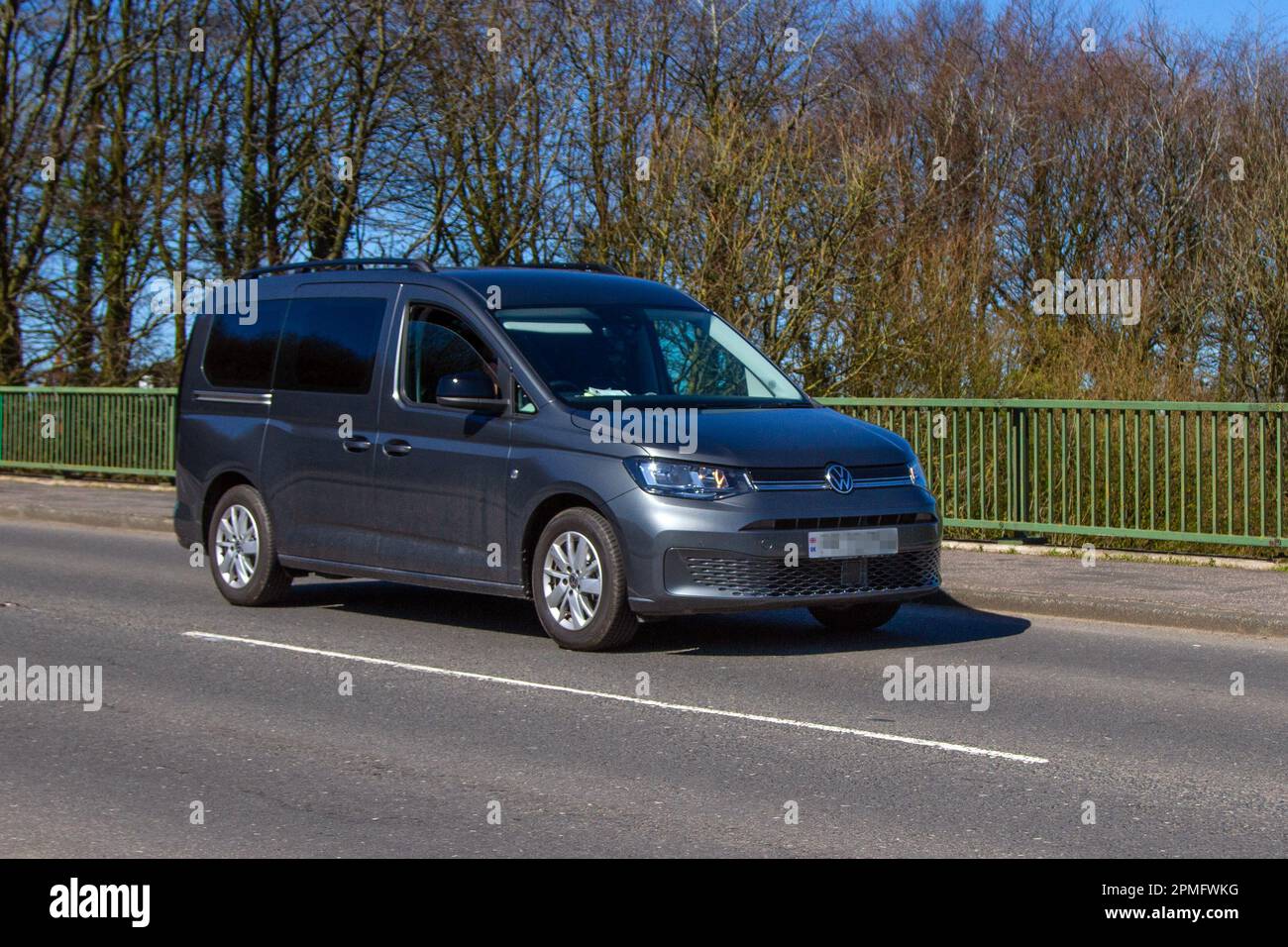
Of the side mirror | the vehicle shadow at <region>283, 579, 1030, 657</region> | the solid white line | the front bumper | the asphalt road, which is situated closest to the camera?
the asphalt road

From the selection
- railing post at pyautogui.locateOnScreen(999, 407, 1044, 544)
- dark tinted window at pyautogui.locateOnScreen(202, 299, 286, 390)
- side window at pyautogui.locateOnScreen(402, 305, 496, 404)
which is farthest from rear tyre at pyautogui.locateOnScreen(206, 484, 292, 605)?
railing post at pyautogui.locateOnScreen(999, 407, 1044, 544)

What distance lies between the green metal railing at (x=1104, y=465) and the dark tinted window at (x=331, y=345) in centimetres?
597

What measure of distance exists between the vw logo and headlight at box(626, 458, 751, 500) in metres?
0.50

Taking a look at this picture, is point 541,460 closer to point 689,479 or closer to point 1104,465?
point 689,479

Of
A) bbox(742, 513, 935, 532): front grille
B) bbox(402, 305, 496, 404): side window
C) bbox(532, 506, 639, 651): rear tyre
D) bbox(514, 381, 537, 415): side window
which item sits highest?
bbox(402, 305, 496, 404): side window

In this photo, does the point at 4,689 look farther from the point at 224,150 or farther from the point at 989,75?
the point at 989,75

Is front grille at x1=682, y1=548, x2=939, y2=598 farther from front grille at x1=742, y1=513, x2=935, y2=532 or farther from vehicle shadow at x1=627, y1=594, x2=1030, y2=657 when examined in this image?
vehicle shadow at x1=627, y1=594, x2=1030, y2=657

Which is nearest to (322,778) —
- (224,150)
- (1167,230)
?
(224,150)

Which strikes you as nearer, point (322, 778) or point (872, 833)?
point (872, 833)

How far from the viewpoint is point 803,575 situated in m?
9.98

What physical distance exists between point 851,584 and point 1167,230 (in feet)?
95.4

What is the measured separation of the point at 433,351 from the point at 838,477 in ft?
8.87

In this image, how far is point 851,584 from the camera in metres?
10.2

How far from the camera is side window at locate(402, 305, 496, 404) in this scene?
1096 centimetres
